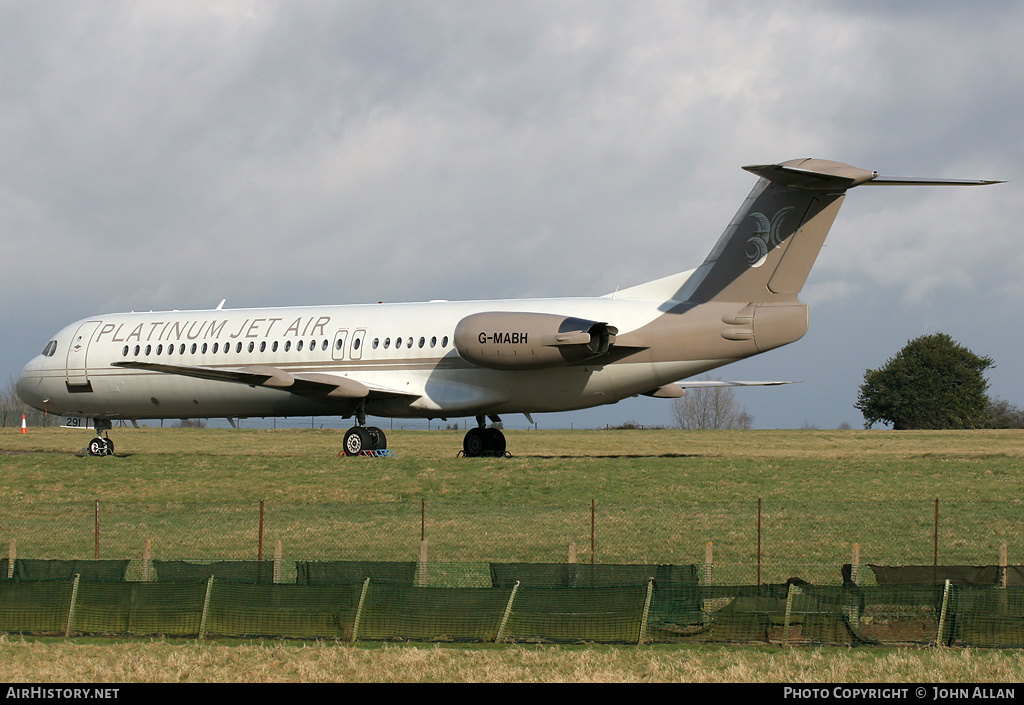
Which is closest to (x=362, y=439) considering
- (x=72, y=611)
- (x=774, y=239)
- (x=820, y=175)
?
(x=774, y=239)

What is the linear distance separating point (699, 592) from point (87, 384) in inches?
1052

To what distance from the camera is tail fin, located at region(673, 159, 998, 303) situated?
973 inches

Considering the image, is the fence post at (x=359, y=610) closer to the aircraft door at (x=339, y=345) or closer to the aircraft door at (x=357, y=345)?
the aircraft door at (x=357, y=345)

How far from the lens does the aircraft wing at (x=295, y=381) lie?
3000cm

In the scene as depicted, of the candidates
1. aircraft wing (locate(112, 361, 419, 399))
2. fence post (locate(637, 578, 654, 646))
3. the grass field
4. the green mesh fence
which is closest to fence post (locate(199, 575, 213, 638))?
the green mesh fence

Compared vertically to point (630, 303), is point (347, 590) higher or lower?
lower

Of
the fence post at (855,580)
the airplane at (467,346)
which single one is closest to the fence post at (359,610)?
the fence post at (855,580)

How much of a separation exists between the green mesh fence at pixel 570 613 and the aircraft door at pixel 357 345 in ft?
58.5

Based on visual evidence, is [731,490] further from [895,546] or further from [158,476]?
[158,476]

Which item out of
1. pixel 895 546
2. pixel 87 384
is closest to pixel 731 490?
pixel 895 546

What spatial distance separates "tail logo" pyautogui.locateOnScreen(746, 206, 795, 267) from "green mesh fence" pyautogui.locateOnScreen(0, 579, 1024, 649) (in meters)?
14.4

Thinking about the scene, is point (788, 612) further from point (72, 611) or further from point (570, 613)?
point (72, 611)

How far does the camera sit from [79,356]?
115ft

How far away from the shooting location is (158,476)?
28422 millimetres
